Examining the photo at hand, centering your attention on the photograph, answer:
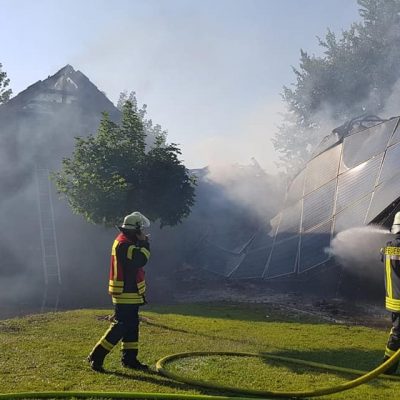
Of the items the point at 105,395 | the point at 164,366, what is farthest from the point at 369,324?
the point at 105,395

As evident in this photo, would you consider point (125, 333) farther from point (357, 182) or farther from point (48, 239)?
point (48, 239)

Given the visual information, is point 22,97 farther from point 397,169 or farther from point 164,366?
point 164,366

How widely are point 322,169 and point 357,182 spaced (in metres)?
3.29

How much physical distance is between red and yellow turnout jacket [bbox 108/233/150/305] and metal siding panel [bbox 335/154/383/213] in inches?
475

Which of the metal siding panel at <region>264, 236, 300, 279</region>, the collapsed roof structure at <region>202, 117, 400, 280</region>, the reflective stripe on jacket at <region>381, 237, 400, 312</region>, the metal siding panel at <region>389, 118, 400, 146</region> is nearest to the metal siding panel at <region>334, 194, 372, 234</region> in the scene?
the collapsed roof structure at <region>202, 117, 400, 280</region>

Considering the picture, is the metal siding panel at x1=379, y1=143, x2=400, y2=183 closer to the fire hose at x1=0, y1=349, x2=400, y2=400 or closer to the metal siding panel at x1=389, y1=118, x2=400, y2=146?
the metal siding panel at x1=389, y1=118, x2=400, y2=146

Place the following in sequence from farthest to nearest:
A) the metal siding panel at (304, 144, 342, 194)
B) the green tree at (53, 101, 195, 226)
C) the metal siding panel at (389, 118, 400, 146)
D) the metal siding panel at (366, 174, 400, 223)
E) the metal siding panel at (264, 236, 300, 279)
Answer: the metal siding panel at (304, 144, 342, 194) < the metal siding panel at (264, 236, 300, 279) < the metal siding panel at (389, 118, 400, 146) < the metal siding panel at (366, 174, 400, 223) < the green tree at (53, 101, 195, 226)

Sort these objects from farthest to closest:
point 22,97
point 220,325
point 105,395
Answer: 1. point 22,97
2. point 220,325
3. point 105,395

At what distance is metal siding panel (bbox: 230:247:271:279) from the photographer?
1939 centimetres

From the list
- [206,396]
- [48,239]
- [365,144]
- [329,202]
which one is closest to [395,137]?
[365,144]

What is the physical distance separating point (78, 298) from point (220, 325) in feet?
26.1

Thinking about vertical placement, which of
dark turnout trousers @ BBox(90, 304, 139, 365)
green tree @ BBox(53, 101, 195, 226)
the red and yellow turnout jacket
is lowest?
dark turnout trousers @ BBox(90, 304, 139, 365)

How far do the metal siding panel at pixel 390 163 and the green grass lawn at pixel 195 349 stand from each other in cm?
653

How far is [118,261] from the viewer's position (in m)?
6.46
